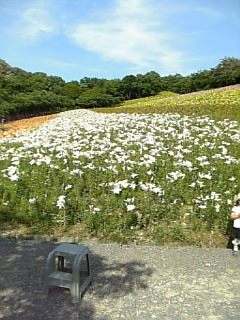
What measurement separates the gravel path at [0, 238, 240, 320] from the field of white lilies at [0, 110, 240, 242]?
66cm

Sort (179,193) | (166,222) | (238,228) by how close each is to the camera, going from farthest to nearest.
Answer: (179,193)
(166,222)
(238,228)

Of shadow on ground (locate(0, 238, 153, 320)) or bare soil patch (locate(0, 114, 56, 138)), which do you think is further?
bare soil patch (locate(0, 114, 56, 138))

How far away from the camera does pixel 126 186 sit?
717 centimetres

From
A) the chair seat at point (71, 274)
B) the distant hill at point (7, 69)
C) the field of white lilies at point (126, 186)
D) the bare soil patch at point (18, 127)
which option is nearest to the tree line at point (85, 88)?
the distant hill at point (7, 69)

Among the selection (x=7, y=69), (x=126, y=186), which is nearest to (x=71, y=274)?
(x=126, y=186)

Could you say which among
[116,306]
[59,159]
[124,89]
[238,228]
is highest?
[124,89]

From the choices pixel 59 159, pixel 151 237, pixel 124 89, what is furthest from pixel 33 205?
pixel 124 89

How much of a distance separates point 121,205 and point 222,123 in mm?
9497

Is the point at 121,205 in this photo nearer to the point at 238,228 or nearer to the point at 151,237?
the point at 151,237

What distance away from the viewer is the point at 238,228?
5.13 metres

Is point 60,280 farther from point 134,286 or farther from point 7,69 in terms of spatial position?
point 7,69

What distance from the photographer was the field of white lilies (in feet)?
20.5

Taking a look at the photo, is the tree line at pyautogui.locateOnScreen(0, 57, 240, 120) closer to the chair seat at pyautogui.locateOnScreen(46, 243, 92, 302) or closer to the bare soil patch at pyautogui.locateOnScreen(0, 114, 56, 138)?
the bare soil patch at pyautogui.locateOnScreen(0, 114, 56, 138)

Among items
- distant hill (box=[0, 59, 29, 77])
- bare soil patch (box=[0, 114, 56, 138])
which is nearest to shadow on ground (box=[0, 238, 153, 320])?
bare soil patch (box=[0, 114, 56, 138])
